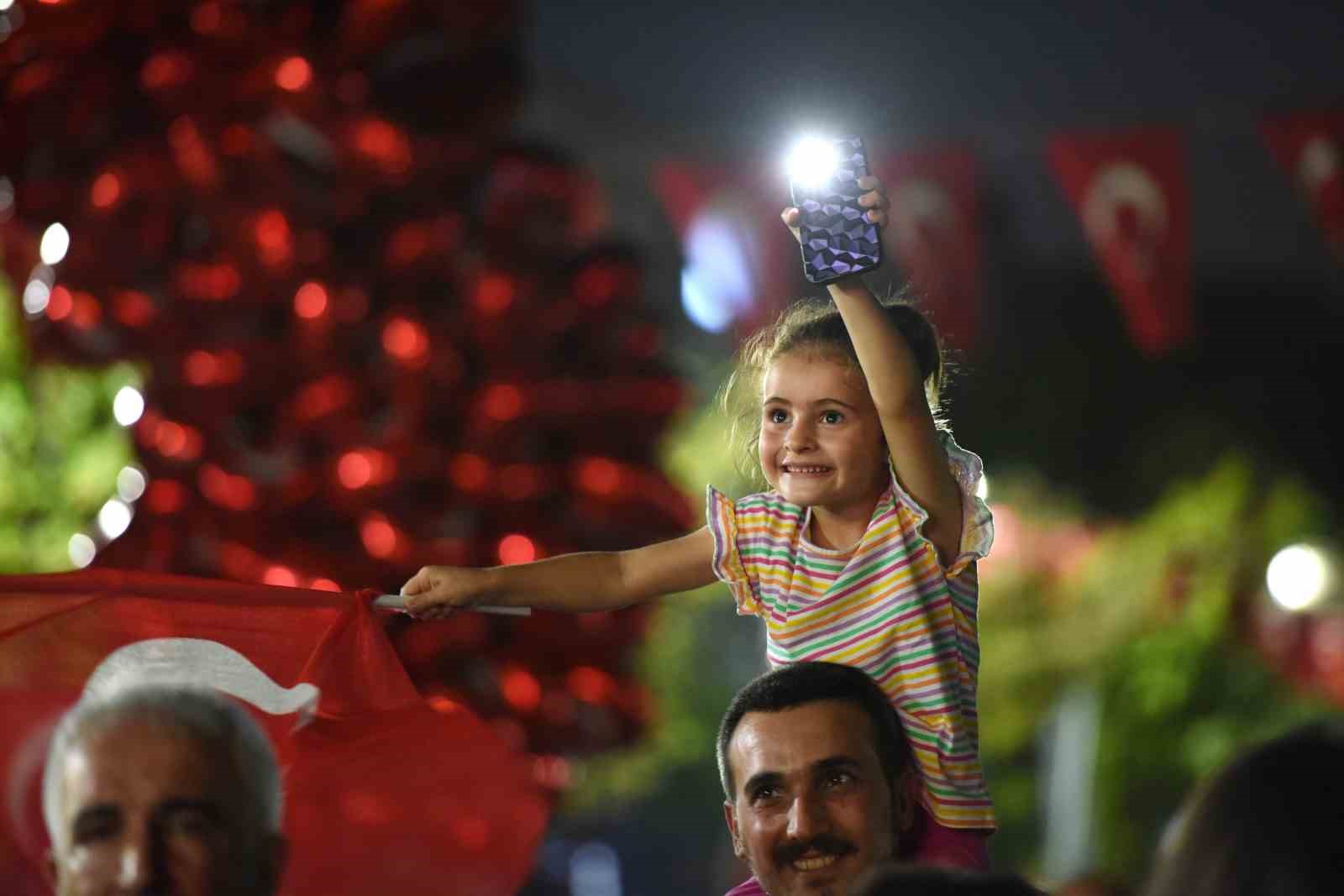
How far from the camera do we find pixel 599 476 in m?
5.59

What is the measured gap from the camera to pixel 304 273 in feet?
17.1

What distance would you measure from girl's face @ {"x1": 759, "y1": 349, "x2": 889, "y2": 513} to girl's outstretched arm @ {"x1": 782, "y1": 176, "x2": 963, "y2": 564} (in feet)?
0.13

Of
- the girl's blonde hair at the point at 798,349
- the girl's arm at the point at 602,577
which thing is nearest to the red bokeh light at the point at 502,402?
the girl's blonde hair at the point at 798,349

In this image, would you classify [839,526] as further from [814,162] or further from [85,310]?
[85,310]

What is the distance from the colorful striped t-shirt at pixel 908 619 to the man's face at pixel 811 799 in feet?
0.39

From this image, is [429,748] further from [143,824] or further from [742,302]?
[742,302]

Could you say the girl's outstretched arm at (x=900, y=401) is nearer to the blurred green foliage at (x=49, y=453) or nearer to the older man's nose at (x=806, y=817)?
the older man's nose at (x=806, y=817)

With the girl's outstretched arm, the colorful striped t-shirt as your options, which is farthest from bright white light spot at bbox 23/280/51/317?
the girl's outstretched arm

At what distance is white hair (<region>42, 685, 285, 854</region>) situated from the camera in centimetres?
220

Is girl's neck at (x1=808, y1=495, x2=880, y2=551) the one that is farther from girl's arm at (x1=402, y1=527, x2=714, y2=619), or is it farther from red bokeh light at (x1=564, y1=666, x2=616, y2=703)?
red bokeh light at (x1=564, y1=666, x2=616, y2=703)

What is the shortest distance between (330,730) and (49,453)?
121 inches

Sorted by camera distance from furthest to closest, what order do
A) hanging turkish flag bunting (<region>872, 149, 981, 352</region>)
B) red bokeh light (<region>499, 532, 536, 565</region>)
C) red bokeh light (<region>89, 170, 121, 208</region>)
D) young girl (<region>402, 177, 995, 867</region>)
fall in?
1. hanging turkish flag bunting (<region>872, 149, 981, 352</region>)
2. red bokeh light (<region>499, 532, 536, 565</region>)
3. red bokeh light (<region>89, 170, 121, 208</region>)
4. young girl (<region>402, 177, 995, 867</region>)

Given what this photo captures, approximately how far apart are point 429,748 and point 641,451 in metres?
2.61

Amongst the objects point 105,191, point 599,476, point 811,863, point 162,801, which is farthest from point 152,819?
point 599,476
